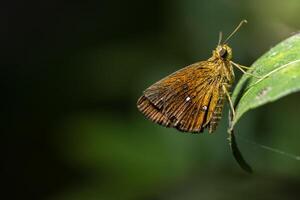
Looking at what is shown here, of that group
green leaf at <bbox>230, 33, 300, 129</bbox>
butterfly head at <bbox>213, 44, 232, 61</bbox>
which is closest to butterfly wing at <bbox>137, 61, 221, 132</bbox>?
butterfly head at <bbox>213, 44, 232, 61</bbox>

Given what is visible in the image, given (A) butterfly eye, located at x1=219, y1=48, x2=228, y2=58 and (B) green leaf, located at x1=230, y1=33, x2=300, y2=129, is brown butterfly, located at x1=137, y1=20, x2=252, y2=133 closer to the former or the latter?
(A) butterfly eye, located at x1=219, y1=48, x2=228, y2=58

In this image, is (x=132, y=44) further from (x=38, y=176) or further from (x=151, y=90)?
(x=151, y=90)

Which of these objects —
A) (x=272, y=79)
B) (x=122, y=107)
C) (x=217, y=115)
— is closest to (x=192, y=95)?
(x=217, y=115)

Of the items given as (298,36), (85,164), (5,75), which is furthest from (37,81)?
(298,36)

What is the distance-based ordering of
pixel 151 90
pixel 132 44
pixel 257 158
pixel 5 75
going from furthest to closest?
pixel 5 75, pixel 132 44, pixel 257 158, pixel 151 90

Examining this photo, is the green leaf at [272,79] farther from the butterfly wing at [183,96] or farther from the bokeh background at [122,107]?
the bokeh background at [122,107]

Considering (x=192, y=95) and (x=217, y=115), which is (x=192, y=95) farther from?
(x=217, y=115)

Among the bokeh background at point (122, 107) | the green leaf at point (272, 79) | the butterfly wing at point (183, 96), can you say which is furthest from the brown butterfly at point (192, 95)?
the bokeh background at point (122, 107)
